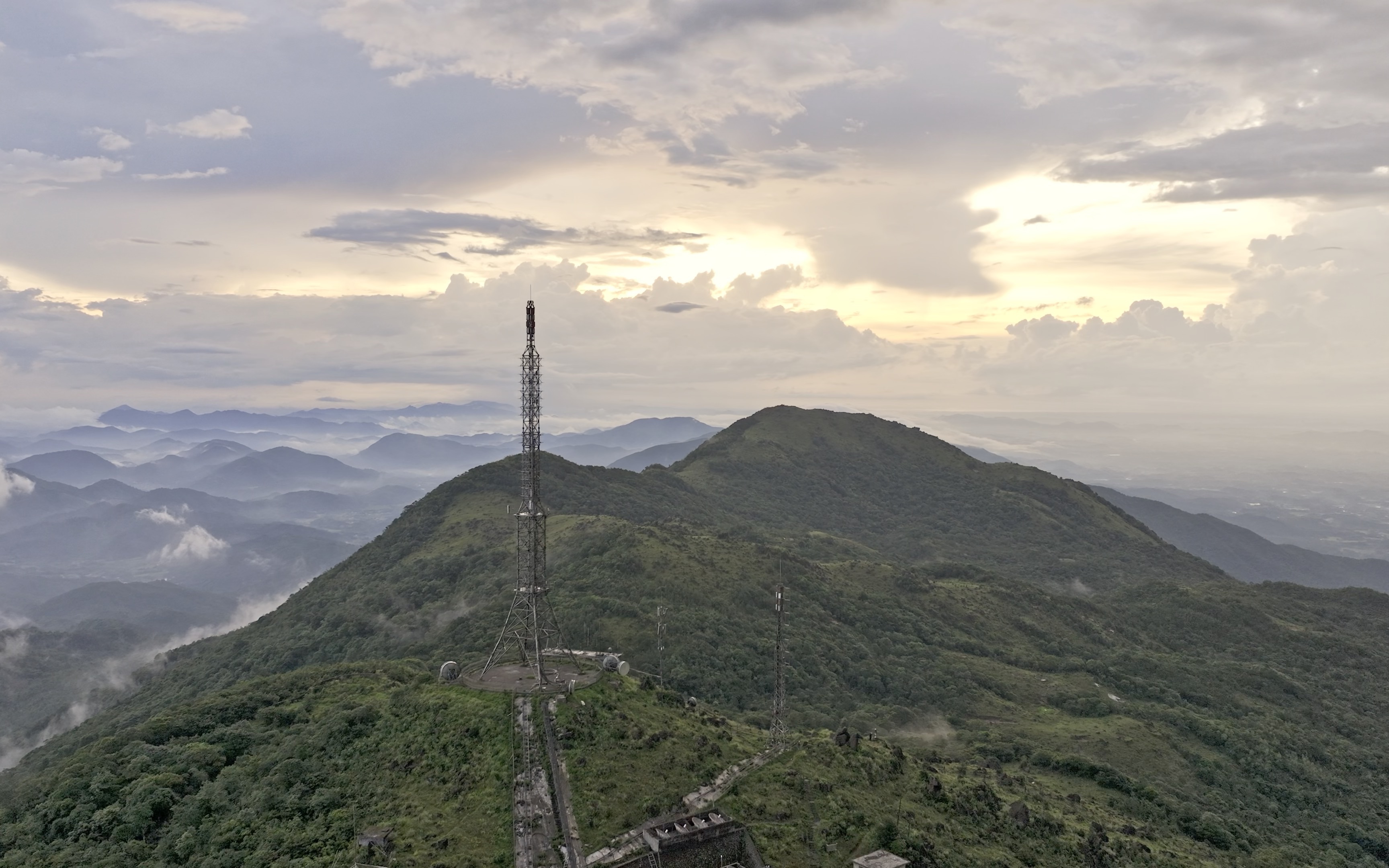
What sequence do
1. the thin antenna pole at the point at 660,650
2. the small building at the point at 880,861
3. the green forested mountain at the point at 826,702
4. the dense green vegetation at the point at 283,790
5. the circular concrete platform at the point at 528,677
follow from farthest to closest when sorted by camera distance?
the thin antenna pole at the point at 660,650, the circular concrete platform at the point at 528,677, the green forested mountain at the point at 826,702, the small building at the point at 880,861, the dense green vegetation at the point at 283,790

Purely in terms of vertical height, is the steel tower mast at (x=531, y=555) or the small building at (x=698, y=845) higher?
the steel tower mast at (x=531, y=555)

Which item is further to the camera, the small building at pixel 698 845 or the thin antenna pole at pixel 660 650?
the thin antenna pole at pixel 660 650

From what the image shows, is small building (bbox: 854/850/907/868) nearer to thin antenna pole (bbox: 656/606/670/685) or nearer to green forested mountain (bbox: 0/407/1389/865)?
green forested mountain (bbox: 0/407/1389/865)

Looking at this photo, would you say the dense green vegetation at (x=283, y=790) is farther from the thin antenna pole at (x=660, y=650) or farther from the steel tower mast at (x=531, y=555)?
the thin antenna pole at (x=660, y=650)

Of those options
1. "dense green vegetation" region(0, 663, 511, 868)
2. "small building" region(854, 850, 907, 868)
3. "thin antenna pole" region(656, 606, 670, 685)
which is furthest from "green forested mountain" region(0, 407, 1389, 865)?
"small building" region(854, 850, 907, 868)

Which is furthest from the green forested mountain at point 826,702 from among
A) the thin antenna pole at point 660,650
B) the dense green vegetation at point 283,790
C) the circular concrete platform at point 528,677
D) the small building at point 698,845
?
the circular concrete platform at point 528,677

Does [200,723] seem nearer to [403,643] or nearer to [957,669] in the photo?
[403,643]

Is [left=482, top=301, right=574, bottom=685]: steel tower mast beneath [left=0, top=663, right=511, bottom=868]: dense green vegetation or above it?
above
